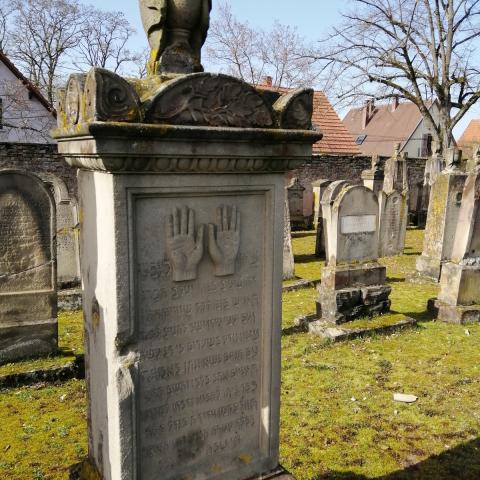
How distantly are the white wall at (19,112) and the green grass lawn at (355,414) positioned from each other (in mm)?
17004

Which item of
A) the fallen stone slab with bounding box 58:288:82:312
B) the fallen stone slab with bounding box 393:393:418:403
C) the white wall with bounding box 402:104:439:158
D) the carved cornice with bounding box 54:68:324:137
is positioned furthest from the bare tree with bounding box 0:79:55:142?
the white wall with bounding box 402:104:439:158

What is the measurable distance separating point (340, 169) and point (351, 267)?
14109 millimetres

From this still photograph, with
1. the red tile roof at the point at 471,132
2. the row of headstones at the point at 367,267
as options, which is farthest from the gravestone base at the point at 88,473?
the red tile roof at the point at 471,132

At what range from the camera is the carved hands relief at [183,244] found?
2.28 metres

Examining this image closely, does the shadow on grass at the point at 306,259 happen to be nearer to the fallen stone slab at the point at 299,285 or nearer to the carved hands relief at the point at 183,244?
the fallen stone slab at the point at 299,285

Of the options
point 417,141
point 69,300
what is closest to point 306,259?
point 69,300

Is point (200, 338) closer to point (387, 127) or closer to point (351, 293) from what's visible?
point (351, 293)

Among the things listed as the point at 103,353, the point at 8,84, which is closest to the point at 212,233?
the point at 103,353

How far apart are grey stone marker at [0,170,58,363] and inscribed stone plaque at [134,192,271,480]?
3558mm

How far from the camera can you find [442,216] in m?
9.73

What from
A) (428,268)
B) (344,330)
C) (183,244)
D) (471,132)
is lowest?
(344,330)

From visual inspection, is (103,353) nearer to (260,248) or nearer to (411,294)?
(260,248)

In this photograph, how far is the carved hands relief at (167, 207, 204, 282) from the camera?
7.49ft

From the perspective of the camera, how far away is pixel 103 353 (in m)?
2.35
